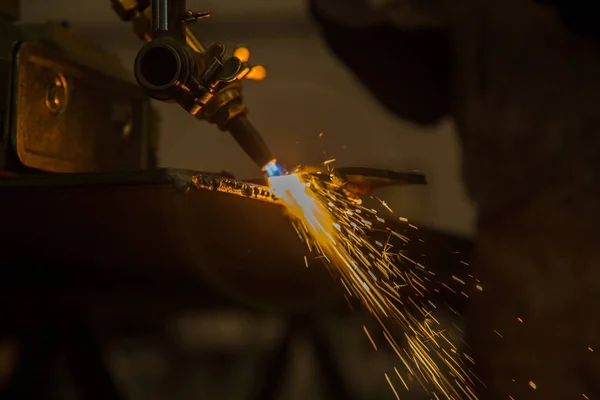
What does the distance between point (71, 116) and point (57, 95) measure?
5cm

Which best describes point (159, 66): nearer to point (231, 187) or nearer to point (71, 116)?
point (231, 187)

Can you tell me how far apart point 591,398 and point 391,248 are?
0.61m

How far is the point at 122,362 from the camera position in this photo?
1.37 meters

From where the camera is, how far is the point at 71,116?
3.24 feet

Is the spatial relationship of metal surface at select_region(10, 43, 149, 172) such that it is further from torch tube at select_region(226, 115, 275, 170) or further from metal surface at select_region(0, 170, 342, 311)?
torch tube at select_region(226, 115, 275, 170)

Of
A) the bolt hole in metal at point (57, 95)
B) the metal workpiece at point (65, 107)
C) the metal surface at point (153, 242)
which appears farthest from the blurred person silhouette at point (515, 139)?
the bolt hole in metal at point (57, 95)

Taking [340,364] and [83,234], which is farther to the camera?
[340,364]

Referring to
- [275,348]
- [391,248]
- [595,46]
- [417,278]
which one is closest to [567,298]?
[417,278]

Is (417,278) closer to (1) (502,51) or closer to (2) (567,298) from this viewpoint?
(2) (567,298)

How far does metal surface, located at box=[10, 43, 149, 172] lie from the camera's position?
88 cm

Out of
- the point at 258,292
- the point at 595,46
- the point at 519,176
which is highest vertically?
the point at 595,46

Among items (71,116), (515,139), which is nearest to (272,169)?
(71,116)

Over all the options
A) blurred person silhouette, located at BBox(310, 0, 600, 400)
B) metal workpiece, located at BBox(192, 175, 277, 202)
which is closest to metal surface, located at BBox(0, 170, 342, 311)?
metal workpiece, located at BBox(192, 175, 277, 202)

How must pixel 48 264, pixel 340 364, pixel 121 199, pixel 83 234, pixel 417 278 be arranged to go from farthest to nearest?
pixel 340 364, pixel 417 278, pixel 48 264, pixel 83 234, pixel 121 199
